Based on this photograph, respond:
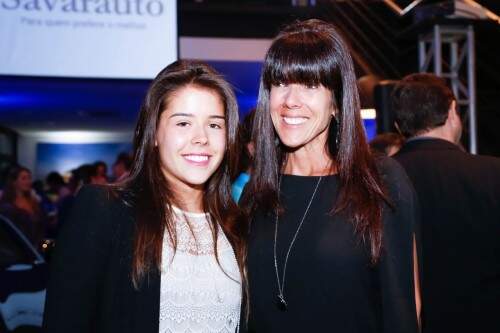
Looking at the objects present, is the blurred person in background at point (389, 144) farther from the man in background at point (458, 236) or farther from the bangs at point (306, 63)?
the bangs at point (306, 63)

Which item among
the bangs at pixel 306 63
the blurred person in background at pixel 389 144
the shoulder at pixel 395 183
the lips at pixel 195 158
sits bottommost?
the shoulder at pixel 395 183

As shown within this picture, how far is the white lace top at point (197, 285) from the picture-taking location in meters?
1.90

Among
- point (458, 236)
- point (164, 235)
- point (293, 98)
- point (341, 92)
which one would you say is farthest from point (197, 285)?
point (458, 236)

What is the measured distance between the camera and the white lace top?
6.23ft

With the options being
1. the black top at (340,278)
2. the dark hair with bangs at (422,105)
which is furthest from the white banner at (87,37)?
the black top at (340,278)

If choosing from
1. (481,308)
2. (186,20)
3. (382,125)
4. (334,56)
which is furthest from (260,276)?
(186,20)

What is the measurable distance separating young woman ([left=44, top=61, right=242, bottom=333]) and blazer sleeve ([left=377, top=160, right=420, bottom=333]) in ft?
1.52

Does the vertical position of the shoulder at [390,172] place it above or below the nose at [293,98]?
below

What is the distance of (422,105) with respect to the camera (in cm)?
320

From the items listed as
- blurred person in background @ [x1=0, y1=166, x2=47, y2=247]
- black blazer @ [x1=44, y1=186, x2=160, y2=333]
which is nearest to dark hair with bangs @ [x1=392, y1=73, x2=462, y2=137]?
black blazer @ [x1=44, y1=186, x2=160, y2=333]

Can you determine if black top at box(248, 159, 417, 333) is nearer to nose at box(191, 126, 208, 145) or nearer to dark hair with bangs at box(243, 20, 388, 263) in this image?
dark hair with bangs at box(243, 20, 388, 263)

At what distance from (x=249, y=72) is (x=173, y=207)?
6.55 meters

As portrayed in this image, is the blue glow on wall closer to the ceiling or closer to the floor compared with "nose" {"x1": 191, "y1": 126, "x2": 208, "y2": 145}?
closer to the ceiling

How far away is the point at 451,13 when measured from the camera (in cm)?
534
